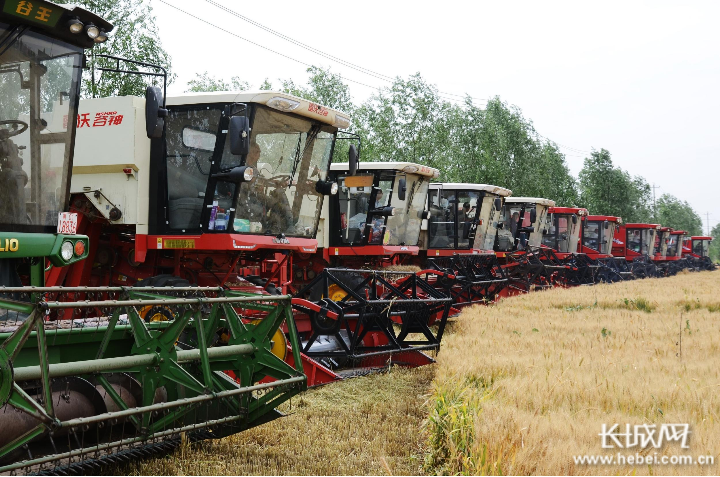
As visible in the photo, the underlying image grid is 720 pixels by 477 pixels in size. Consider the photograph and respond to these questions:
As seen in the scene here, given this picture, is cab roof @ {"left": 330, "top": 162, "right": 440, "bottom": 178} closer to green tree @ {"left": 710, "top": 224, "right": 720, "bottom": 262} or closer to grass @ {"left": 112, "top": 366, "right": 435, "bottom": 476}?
grass @ {"left": 112, "top": 366, "right": 435, "bottom": 476}

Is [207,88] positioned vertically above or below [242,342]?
above

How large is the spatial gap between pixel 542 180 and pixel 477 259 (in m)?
21.3

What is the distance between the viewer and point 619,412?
12.6 feet

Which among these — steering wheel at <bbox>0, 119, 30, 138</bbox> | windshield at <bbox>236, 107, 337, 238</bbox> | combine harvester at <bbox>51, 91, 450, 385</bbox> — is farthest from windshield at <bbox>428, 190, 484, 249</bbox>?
steering wheel at <bbox>0, 119, 30, 138</bbox>

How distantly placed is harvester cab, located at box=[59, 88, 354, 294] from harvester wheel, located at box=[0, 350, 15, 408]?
11.9 ft

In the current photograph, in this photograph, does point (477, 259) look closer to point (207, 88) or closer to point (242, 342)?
point (242, 342)

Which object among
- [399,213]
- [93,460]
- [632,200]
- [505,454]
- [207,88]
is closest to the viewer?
[505,454]

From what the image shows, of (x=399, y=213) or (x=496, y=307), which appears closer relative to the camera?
(x=496, y=307)

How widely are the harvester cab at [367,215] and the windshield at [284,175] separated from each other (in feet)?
8.69

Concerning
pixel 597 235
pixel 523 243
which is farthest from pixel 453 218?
pixel 597 235

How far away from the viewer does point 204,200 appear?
677cm

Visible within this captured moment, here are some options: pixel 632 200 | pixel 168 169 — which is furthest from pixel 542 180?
pixel 168 169

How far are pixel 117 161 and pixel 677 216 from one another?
76.5m

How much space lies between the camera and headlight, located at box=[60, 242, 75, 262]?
4.68 meters
